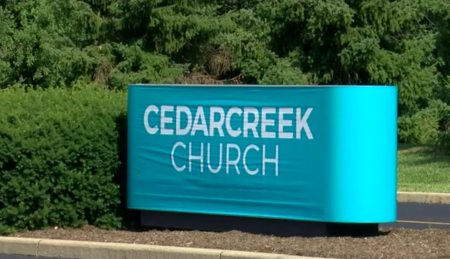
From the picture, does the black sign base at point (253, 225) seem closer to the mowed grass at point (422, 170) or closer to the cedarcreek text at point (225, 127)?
the cedarcreek text at point (225, 127)

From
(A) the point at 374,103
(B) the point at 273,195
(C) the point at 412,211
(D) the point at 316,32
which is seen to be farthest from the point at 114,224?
(D) the point at 316,32

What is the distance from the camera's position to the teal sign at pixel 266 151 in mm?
10148

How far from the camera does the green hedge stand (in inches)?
431

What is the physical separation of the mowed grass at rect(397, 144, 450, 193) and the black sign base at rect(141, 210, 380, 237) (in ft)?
22.0

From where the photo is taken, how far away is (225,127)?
10.9 m

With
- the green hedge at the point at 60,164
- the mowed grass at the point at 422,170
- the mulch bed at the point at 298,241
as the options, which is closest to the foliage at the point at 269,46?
the mowed grass at the point at 422,170

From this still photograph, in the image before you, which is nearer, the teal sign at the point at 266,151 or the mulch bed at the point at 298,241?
the mulch bed at the point at 298,241

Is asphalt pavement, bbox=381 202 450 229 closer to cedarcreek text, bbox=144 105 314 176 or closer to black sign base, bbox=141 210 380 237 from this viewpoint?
black sign base, bbox=141 210 380 237

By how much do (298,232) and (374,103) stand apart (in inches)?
67.4

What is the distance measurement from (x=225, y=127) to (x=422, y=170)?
1020 cm

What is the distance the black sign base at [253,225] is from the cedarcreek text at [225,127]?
573mm

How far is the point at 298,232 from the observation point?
10562 millimetres

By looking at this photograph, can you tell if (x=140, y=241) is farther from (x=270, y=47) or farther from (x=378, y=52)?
(x=270, y=47)

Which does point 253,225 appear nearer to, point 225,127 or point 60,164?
point 225,127
